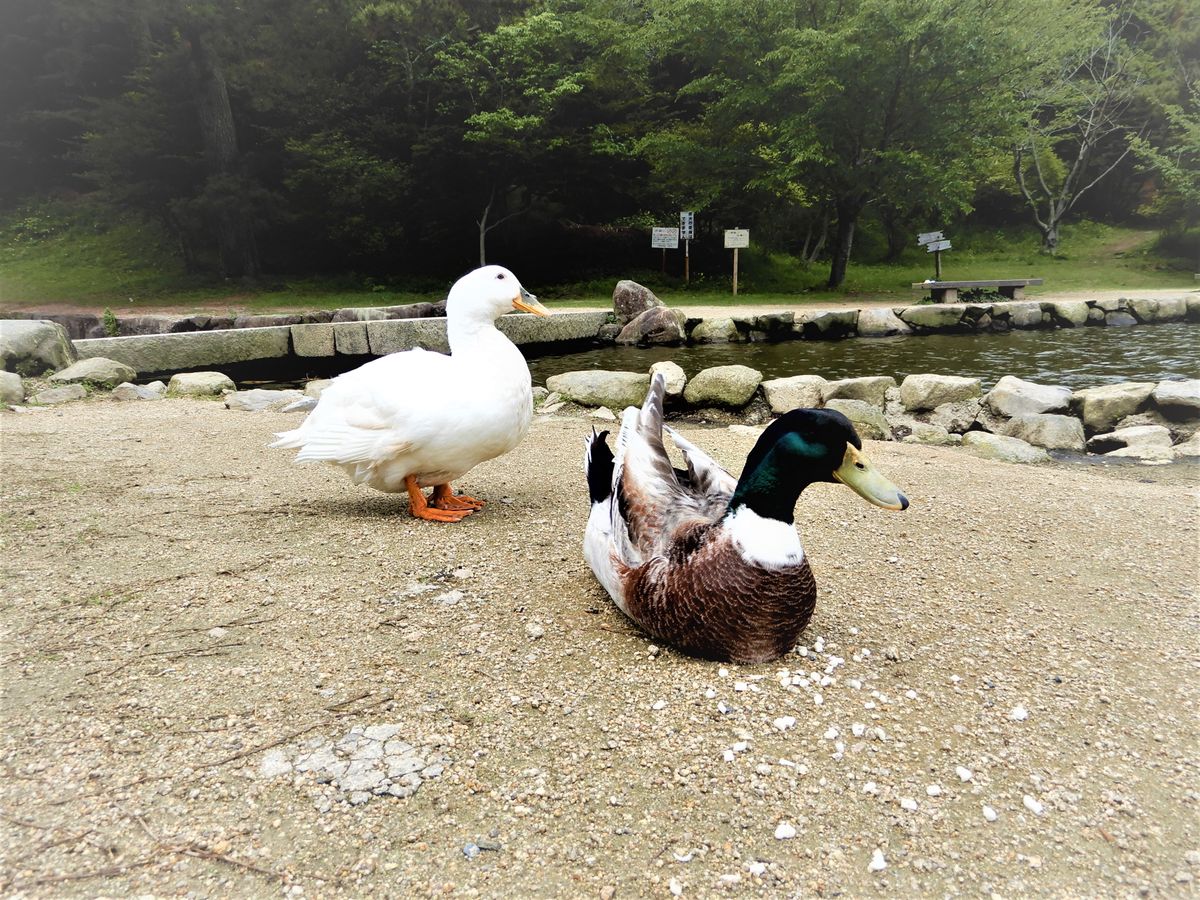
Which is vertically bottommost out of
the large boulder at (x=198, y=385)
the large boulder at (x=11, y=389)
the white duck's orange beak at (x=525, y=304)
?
the large boulder at (x=198, y=385)

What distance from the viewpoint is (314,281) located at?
65.3 feet

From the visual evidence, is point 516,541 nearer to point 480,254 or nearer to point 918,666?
point 918,666

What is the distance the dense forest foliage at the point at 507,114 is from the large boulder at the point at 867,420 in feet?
39.2

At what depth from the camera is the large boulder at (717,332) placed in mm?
13039

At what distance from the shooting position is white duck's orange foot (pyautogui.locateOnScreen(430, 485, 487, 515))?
364 centimetres

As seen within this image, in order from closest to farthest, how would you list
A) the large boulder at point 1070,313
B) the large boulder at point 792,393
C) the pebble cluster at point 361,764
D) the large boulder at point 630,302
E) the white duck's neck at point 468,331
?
1. the pebble cluster at point 361,764
2. the white duck's neck at point 468,331
3. the large boulder at point 792,393
4. the large boulder at point 630,302
5. the large boulder at point 1070,313

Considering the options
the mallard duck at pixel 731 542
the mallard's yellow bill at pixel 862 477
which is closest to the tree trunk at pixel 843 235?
the mallard duck at pixel 731 542

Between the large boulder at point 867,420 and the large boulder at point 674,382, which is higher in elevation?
the large boulder at point 674,382

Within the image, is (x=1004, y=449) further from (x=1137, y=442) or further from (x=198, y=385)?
(x=198, y=385)

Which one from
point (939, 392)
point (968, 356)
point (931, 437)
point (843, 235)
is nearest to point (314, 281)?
point (843, 235)

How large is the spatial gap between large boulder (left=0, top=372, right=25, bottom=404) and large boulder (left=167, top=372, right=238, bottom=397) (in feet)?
4.53

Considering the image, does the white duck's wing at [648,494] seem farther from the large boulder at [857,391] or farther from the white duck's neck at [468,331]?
the large boulder at [857,391]

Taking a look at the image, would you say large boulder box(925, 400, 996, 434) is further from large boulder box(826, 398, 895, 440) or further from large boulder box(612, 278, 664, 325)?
large boulder box(612, 278, 664, 325)

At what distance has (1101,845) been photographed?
1.57 meters
